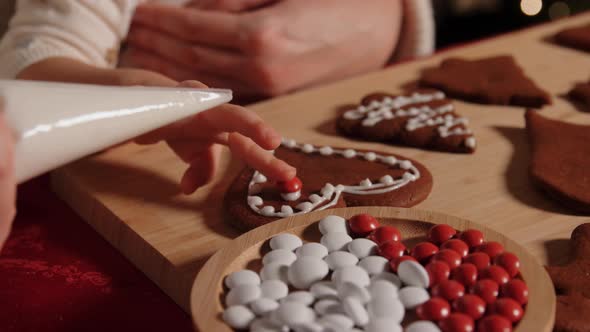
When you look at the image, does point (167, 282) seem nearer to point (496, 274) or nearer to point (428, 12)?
point (496, 274)

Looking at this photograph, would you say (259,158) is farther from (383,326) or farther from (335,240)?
(383,326)

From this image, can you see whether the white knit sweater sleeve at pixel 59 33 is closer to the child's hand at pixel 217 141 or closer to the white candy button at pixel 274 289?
the child's hand at pixel 217 141

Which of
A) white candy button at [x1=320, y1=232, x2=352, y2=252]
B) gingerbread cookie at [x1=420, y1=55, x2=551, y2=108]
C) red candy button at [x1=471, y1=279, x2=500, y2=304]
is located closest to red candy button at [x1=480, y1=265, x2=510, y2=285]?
red candy button at [x1=471, y1=279, x2=500, y2=304]

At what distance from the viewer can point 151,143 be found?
31.4 inches

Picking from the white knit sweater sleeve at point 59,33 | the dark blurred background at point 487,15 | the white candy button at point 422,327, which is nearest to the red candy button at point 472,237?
the white candy button at point 422,327

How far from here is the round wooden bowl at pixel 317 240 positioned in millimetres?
469

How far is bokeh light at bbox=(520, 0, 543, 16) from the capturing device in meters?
1.91

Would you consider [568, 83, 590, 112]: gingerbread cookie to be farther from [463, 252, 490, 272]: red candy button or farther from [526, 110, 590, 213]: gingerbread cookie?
[463, 252, 490, 272]: red candy button

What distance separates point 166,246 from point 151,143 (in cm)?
18

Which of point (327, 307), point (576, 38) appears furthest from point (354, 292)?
point (576, 38)

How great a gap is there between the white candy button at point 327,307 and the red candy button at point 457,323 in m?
0.07

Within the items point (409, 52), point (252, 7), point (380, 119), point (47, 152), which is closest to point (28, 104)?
point (47, 152)

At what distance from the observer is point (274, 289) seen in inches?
19.8

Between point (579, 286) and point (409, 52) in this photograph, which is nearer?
Result: point (579, 286)
